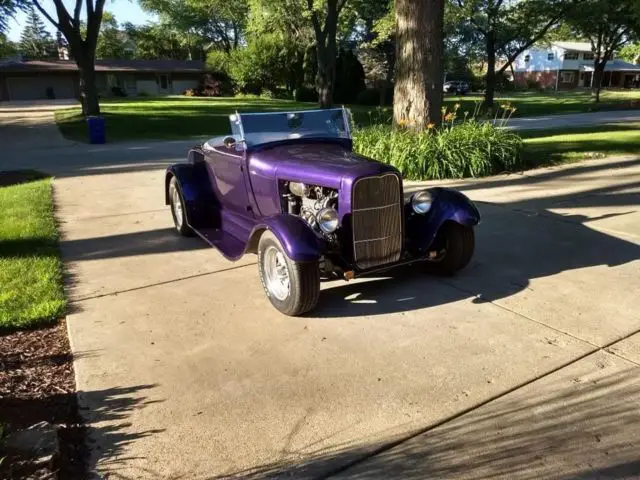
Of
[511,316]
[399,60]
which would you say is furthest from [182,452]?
[399,60]

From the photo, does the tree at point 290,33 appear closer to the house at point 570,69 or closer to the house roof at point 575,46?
the house at point 570,69

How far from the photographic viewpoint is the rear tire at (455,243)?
4.91 meters

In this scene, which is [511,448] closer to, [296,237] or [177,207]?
[296,237]

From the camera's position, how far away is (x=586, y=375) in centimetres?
337

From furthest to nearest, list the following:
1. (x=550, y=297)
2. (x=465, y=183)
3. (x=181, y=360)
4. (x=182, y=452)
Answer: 1. (x=465, y=183)
2. (x=550, y=297)
3. (x=181, y=360)
4. (x=182, y=452)

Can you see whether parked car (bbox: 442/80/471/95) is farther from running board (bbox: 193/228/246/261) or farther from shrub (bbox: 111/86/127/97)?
running board (bbox: 193/228/246/261)

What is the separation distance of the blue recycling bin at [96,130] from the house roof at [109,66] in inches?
1621

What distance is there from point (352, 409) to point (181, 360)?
1288mm

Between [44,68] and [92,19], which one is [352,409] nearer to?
[92,19]

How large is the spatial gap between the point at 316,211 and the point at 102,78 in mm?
59599

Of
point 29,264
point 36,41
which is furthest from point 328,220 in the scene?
point 36,41

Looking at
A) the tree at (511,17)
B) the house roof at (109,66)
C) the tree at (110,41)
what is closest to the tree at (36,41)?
the tree at (110,41)

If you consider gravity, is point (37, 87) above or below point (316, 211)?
above

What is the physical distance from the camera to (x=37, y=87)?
54750mm
